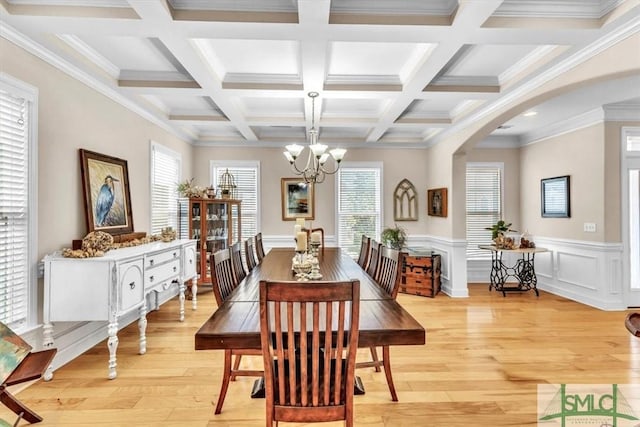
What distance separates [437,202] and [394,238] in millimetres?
950

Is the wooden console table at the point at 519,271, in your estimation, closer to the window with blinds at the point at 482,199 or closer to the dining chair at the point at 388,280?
the window with blinds at the point at 482,199

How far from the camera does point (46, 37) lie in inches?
101

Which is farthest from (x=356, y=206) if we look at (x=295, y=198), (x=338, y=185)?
(x=295, y=198)

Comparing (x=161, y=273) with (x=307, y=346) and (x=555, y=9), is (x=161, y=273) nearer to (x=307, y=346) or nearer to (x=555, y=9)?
(x=307, y=346)

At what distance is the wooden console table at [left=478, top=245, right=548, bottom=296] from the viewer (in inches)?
216

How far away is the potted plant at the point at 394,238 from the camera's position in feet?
19.8

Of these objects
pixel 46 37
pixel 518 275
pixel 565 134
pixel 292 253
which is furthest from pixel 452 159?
pixel 46 37

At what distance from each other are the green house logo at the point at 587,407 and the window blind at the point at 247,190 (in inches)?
193

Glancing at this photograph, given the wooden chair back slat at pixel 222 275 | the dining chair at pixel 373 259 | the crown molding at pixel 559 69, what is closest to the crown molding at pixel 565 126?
the crown molding at pixel 559 69

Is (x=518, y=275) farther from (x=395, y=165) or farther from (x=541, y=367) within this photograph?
(x=541, y=367)

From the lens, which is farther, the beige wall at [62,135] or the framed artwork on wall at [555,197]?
the framed artwork on wall at [555,197]

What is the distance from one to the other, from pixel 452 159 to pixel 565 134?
1.71 metres

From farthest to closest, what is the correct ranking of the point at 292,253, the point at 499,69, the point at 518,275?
the point at 518,275 → the point at 292,253 → the point at 499,69

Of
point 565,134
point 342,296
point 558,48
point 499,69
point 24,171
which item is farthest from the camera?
point 565,134
